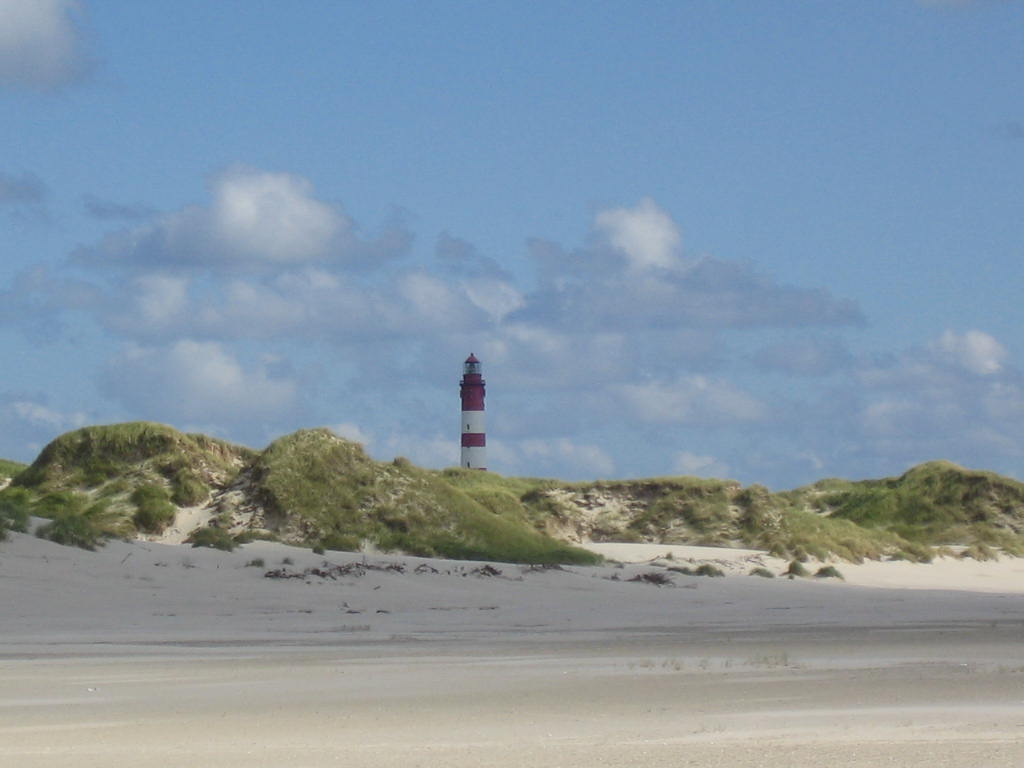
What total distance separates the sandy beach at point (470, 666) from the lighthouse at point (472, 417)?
121 ft

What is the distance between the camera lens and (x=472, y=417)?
204 feet

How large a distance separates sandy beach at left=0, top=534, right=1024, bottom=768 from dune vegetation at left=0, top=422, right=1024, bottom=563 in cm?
295

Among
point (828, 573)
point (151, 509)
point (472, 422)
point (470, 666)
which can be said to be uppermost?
point (472, 422)

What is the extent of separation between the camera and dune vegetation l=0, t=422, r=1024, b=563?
26344 millimetres

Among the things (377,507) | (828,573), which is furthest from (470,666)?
(828,573)

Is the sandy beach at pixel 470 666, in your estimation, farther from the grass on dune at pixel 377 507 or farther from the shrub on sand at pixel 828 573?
the shrub on sand at pixel 828 573

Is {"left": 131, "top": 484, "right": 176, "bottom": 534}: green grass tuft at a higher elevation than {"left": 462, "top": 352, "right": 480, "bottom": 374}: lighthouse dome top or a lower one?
lower

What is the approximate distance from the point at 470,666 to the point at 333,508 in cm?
1597

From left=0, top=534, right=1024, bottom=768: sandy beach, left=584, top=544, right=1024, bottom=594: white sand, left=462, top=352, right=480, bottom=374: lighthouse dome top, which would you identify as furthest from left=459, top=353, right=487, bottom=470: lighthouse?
left=0, top=534, right=1024, bottom=768: sandy beach

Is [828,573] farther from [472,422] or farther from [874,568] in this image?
[472,422]

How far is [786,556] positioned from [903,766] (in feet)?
79.5

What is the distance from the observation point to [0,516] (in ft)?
63.2

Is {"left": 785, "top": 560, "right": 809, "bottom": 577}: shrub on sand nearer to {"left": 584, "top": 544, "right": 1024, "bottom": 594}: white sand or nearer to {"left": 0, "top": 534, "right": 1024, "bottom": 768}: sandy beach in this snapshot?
{"left": 584, "top": 544, "right": 1024, "bottom": 594}: white sand

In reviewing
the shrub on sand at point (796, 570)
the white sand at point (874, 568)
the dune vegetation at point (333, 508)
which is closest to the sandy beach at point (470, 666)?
the dune vegetation at point (333, 508)
